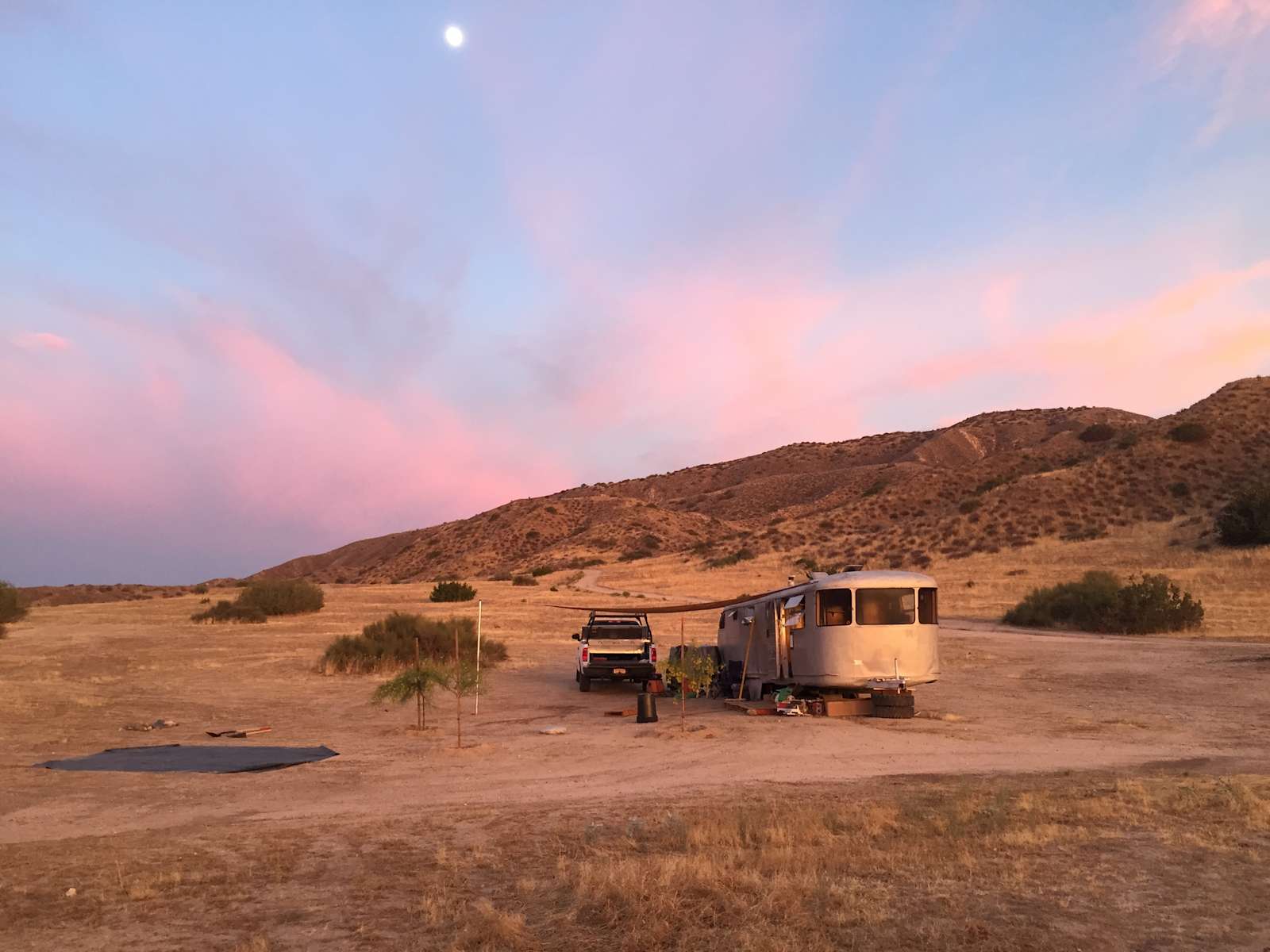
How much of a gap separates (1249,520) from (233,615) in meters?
49.5

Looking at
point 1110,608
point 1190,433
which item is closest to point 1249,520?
point 1110,608

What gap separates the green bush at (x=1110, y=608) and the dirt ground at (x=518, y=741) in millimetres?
4768

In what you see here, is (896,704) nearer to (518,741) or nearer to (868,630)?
(868,630)

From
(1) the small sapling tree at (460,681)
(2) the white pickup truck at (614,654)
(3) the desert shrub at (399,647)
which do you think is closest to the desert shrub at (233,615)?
(3) the desert shrub at (399,647)

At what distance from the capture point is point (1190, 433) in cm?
7094

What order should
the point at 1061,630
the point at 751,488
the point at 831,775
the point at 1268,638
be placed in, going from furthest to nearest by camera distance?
the point at 751,488 < the point at 1061,630 < the point at 1268,638 < the point at 831,775

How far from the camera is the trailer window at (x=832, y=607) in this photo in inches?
717

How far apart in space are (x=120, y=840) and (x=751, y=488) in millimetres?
125040

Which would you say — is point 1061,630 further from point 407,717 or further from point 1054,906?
point 1054,906

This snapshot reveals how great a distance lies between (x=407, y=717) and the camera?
62.2ft

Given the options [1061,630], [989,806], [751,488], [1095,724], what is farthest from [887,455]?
[989,806]

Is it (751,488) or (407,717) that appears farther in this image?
(751,488)

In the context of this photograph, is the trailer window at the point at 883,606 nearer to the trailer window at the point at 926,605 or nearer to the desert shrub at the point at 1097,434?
A: the trailer window at the point at 926,605

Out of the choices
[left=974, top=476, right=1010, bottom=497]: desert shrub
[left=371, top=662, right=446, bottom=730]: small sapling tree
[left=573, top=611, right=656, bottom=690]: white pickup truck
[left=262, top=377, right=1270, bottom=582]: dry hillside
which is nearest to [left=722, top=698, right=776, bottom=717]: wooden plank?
[left=573, top=611, right=656, bottom=690]: white pickup truck
